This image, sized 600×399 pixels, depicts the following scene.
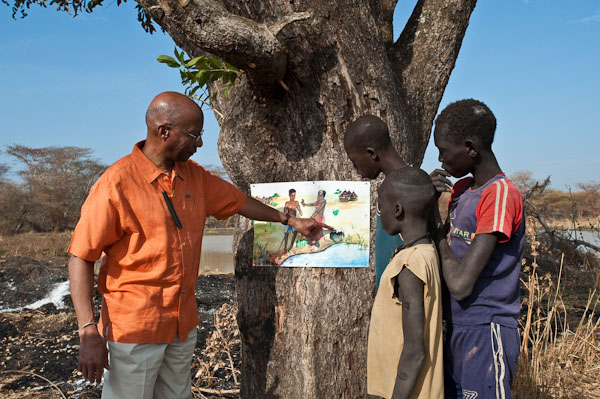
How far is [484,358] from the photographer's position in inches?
79.9

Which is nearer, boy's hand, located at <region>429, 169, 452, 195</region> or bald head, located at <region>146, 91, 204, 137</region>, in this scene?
boy's hand, located at <region>429, 169, 452, 195</region>

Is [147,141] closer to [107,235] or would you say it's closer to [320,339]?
[107,235]

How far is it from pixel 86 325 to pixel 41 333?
4473mm

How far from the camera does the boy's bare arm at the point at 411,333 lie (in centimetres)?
184

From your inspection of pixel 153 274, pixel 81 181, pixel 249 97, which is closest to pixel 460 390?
pixel 153 274

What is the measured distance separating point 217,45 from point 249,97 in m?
0.56

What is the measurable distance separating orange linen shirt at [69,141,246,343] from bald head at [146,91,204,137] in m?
0.20

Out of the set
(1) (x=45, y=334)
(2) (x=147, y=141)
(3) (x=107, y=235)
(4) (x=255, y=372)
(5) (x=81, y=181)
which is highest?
(5) (x=81, y=181)

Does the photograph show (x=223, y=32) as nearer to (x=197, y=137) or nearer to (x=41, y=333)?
(x=197, y=137)

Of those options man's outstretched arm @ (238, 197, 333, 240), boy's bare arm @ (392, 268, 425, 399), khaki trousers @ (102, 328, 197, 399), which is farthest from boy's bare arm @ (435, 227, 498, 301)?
khaki trousers @ (102, 328, 197, 399)

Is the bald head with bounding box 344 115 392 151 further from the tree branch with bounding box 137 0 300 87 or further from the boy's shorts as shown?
the boy's shorts

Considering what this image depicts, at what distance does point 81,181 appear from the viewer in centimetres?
2930

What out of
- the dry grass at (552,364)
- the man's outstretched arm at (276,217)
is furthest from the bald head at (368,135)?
the dry grass at (552,364)

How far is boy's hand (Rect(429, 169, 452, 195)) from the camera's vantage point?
2.10m
